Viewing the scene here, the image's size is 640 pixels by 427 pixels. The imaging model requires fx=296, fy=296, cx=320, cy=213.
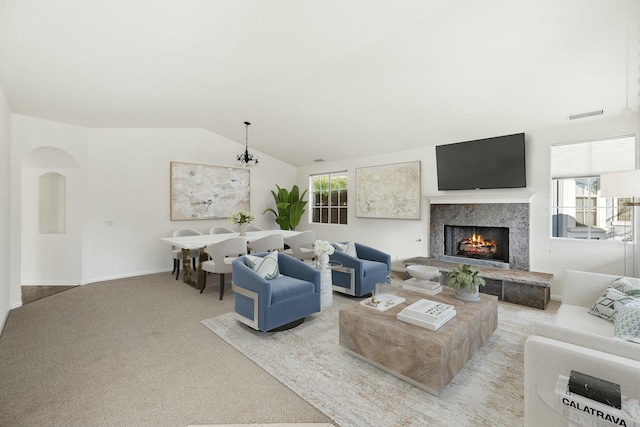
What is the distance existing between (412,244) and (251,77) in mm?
4114

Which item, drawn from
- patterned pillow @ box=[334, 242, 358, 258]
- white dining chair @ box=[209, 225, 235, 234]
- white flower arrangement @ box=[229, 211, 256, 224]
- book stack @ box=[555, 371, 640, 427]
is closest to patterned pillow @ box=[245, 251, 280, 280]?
patterned pillow @ box=[334, 242, 358, 258]

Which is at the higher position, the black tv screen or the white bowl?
the black tv screen

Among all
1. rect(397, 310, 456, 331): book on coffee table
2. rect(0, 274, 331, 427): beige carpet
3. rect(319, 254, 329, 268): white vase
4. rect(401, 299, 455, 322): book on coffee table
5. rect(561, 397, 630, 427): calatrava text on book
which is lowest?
rect(0, 274, 331, 427): beige carpet

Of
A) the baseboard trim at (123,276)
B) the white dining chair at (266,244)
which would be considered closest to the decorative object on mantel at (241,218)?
the white dining chair at (266,244)

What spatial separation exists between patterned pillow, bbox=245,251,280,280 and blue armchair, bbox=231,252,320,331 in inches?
2.4

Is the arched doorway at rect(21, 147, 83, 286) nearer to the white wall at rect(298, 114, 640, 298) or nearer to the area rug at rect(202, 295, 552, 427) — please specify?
the area rug at rect(202, 295, 552, 427)

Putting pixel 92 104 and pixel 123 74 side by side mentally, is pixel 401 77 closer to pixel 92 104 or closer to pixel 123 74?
pixel 123 74

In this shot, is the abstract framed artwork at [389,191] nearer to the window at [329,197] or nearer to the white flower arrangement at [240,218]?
the window at [329,197]

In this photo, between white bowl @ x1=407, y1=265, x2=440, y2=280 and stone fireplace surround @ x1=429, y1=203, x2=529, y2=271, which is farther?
stone fireplace surround @ x1=429, y1=203, x2=529, y2=271

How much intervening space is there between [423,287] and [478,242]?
A: 2576 mm

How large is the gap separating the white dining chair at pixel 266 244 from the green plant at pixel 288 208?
7.80 feet

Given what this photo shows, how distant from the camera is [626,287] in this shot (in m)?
2.49

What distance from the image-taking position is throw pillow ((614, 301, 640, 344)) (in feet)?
6.31

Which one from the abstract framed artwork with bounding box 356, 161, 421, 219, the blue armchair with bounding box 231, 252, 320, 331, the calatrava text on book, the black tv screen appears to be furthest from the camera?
the abstract framed artwork with bounding box 356, 161, 421, 219
